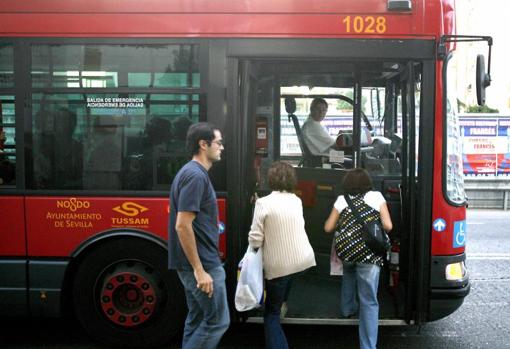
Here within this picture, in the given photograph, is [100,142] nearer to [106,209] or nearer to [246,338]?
[106,209]

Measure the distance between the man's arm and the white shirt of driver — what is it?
2.85 metres

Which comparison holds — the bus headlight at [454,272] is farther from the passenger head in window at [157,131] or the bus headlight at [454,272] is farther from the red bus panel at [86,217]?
the passenger head in window at [157,131]

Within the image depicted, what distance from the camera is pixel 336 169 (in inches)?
232

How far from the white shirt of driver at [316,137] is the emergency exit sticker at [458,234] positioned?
1.81 metres

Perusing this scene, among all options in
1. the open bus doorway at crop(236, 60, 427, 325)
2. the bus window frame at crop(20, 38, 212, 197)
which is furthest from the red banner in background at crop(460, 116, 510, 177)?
the bus window frame at crop(20, 38, 212, 197)

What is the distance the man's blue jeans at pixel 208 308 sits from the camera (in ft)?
11.8

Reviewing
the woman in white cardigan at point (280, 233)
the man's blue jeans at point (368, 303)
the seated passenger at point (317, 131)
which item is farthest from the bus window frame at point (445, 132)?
the seated passenger at point (317, 131)

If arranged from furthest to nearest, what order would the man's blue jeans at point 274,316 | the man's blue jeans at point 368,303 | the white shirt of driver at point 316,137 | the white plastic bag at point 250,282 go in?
the white shirt of driver at point 316,137 < the man's blue jeans at point 368,303 < the man's blue jeans at point 274,316 < the white plastic bag at point 250,282

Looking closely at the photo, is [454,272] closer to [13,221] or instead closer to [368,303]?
[368,303]

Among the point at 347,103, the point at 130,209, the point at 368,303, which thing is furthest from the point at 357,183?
the point at 347,103

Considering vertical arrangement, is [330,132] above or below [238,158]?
above

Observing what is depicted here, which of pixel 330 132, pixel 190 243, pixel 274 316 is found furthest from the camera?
pixel 330 132

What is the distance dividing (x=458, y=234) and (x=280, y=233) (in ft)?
5.09

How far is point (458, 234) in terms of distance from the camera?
4531mm
